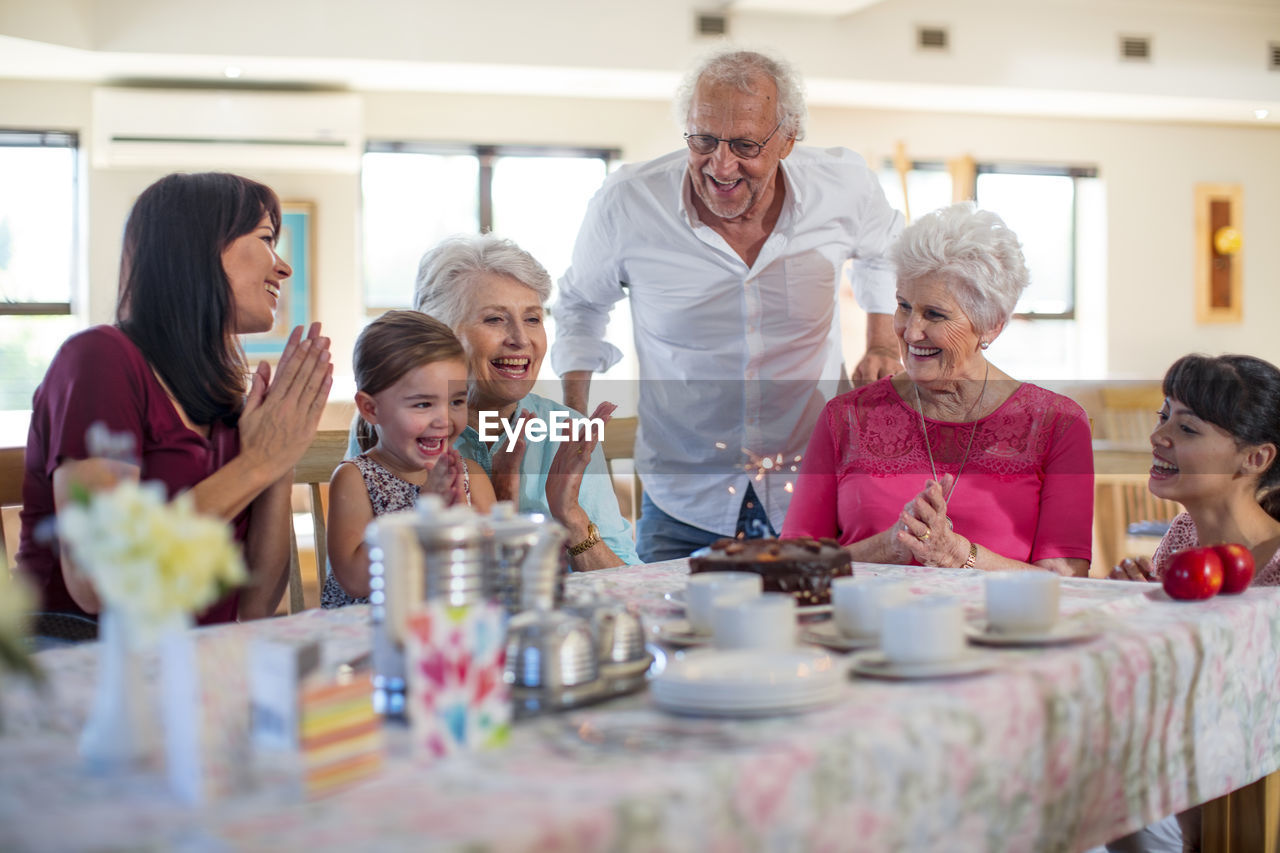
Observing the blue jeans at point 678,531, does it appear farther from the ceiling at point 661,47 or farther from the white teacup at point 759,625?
the ceiling at point 661,47

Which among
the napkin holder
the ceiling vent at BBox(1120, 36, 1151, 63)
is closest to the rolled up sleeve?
the napkin holder

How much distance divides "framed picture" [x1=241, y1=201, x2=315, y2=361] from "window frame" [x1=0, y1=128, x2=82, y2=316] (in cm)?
107

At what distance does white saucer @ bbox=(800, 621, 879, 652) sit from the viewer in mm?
1192

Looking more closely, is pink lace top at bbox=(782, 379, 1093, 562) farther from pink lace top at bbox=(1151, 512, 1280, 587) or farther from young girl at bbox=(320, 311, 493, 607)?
young girl at bbox=(320, 311, 493, 607)

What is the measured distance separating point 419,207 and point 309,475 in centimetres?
531

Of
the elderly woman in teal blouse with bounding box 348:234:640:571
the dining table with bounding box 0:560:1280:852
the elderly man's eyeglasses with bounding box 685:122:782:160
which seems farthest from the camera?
the elderly man's eyeglasses with bounding box 685:122:782:160

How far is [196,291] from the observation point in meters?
1.79

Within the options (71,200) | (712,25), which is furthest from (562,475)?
(71,200)

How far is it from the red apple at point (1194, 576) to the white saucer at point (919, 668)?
429mm

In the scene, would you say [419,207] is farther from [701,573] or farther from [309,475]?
[701,573]

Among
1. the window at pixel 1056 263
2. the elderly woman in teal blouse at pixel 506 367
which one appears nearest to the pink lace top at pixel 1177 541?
the elderly woman in teal blouse at pixel 506 367

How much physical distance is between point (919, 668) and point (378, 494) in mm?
1069

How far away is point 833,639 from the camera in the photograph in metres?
1.22

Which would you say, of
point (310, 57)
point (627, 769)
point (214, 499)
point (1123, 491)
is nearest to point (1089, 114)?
point (1123, 491)
